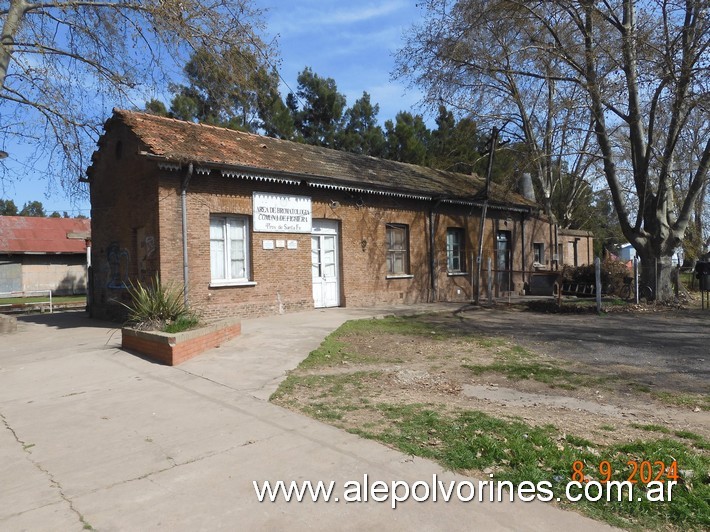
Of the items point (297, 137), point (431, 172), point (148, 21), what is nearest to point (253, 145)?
point (148, 21)

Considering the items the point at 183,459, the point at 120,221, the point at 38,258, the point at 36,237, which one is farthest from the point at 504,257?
the point at 36,237

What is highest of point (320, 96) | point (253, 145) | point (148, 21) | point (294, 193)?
point (320, 96)

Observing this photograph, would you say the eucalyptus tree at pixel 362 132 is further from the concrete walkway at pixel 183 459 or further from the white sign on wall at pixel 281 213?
the concrete walkway at pixel 183 459

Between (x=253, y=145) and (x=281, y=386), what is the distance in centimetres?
1034

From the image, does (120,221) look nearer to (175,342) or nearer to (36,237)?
(175,342)

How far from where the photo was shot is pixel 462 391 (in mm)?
6539

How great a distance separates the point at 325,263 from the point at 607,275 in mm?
12911

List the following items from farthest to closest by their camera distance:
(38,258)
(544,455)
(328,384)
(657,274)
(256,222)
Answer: (38,258) < (657,274) < (256,222) < (328,384) < (544,455)

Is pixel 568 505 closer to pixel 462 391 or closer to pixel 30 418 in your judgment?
pixel 462 391

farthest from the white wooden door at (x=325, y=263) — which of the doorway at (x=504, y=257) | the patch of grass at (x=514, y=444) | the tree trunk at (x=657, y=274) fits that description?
the tree trunk at (x=657, y=274)

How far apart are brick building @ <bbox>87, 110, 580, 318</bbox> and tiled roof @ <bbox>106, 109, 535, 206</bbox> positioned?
0.06 m

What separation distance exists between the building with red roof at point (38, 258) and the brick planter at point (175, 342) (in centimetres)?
2774

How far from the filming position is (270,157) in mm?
14797

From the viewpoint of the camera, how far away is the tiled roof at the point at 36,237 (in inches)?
1305
